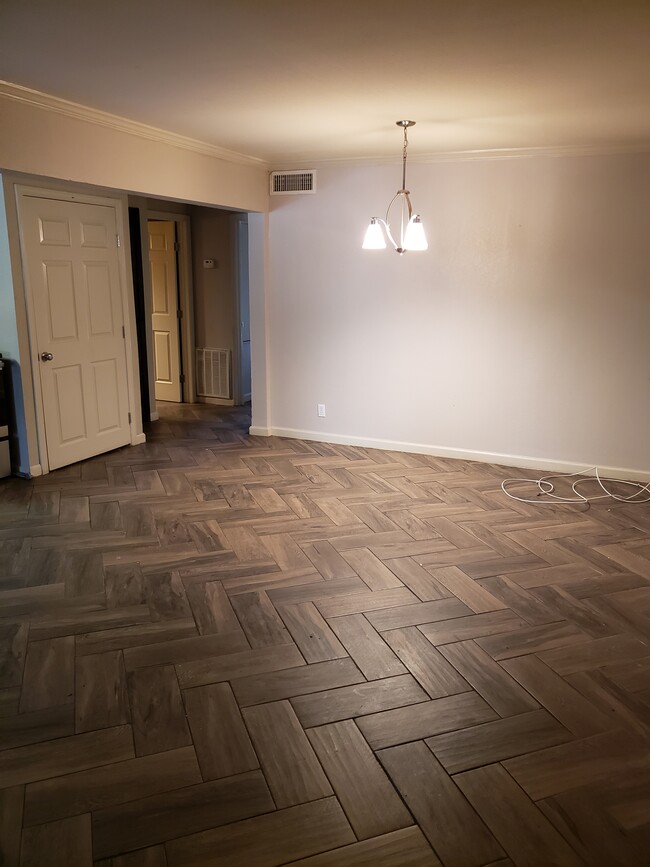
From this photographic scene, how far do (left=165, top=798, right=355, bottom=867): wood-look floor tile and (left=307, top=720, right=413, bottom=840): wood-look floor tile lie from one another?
49mm

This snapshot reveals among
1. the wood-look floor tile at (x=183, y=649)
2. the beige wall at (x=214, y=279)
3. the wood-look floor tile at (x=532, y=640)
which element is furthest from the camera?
the beige wall at (x=214, y=279)

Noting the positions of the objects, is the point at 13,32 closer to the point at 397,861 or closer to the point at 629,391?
the point at 397,861

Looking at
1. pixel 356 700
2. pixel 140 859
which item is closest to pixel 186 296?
pixel 356 700

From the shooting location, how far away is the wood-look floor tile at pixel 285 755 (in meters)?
1.91

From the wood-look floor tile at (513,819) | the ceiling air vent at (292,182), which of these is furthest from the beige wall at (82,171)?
the wood-look floor tile at (513,819)

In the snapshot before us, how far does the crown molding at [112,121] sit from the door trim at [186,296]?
199 centimetres

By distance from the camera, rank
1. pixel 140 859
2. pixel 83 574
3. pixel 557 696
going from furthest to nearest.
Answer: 1. pixel 83 574
2. pixel 557 696
3. pixel 140 859

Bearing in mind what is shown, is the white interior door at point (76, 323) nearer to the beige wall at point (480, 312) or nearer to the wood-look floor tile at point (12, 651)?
the beige wall at point (480, 312)

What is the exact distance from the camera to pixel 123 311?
17.4 feet

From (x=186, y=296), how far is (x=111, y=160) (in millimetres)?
3166

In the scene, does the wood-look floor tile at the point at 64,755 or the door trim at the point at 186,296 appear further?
the door trim at the point at 186,296

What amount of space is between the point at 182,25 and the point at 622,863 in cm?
301

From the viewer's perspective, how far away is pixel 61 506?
4.11 m

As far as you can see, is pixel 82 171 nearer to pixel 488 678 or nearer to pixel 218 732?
pixel 218 732
